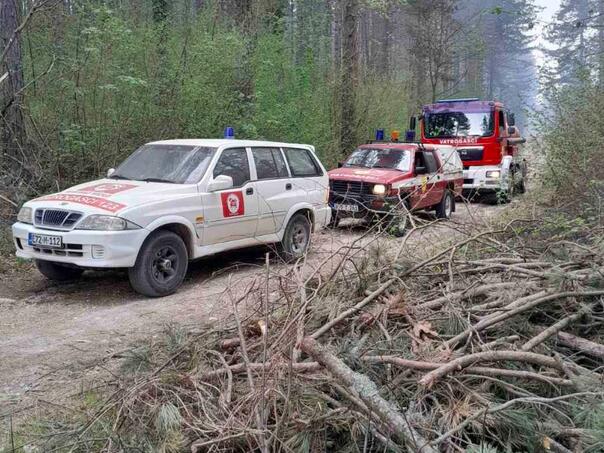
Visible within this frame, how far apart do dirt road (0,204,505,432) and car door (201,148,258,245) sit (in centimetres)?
65

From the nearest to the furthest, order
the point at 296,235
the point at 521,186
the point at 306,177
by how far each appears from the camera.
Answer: the point at 296,235
the point at 306,177
the point at 521,186

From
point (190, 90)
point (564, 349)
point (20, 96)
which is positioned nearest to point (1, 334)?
point (564, 349)

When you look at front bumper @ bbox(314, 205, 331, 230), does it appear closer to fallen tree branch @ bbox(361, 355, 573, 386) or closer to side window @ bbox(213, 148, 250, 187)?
side window @ bbox(213, 148, 250, 187)

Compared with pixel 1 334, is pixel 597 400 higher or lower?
higher

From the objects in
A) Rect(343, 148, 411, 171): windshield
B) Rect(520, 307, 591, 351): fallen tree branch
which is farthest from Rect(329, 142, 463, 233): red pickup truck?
Rect(520, 307, 591, 351): fallen tree branch

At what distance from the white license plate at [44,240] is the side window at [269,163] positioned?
2893mm

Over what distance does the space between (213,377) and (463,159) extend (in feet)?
43.6

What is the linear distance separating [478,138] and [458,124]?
2.54 ft

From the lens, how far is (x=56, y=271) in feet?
23.4

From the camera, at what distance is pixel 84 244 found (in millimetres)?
6172

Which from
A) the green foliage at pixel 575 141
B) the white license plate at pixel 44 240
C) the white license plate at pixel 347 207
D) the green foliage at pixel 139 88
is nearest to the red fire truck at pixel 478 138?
the green foliage at pixel 575 141

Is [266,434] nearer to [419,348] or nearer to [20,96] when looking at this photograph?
[419,348]

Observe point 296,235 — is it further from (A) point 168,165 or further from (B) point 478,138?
(B) point 478,138

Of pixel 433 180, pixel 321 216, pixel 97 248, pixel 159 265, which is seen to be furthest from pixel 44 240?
pixel 433 180
